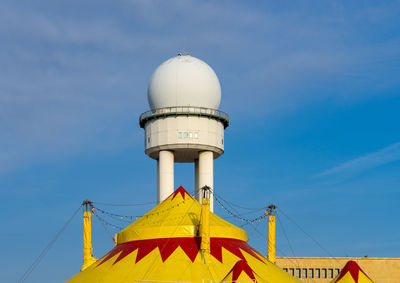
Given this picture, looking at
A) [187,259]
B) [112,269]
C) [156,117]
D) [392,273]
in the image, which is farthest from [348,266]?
[156,117]

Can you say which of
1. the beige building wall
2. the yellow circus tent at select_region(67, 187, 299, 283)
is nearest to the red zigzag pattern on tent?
the yellow circus tent at select_region(67, 187, 299, 283)

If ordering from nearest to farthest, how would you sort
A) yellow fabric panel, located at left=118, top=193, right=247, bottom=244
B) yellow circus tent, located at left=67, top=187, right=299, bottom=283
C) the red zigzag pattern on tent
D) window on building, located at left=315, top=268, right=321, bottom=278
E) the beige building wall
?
1. yellow circus tent, located at left=67, top=187, right=299, bottom=283
2. the red zigzag pattern on tent
3. yellow fabric panel, located at left=118, top=193, right=247, bottom=244
4. the beige building wall
5. window on building, located at left=315, top=268, right=321, bottom=278

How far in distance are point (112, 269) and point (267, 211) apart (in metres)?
20.3

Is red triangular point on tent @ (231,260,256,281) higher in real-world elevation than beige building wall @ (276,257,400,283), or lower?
lower

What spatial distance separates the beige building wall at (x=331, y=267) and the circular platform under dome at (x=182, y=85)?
2332 centimetres

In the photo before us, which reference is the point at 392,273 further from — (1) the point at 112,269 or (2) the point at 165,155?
(1) the point at 112,269

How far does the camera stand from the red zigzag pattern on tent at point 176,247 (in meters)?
61.5

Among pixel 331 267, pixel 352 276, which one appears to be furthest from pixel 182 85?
pixel 352 276

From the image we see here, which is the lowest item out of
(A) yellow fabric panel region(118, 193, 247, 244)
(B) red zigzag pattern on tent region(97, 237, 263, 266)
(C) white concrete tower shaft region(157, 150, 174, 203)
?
(B) red zigzag pattern on tent region(97, 237, 263, 266)

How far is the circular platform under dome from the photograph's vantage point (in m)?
87.3

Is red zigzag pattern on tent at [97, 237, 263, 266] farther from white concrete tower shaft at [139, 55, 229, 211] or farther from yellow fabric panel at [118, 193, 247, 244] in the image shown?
white concrete tower shaft at [139, 55, 229, 211]

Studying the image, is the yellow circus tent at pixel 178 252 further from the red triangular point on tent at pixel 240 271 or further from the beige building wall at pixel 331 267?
the beige building wall at pixel 331 267

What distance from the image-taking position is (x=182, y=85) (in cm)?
8712

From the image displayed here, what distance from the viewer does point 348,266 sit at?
65312mm
